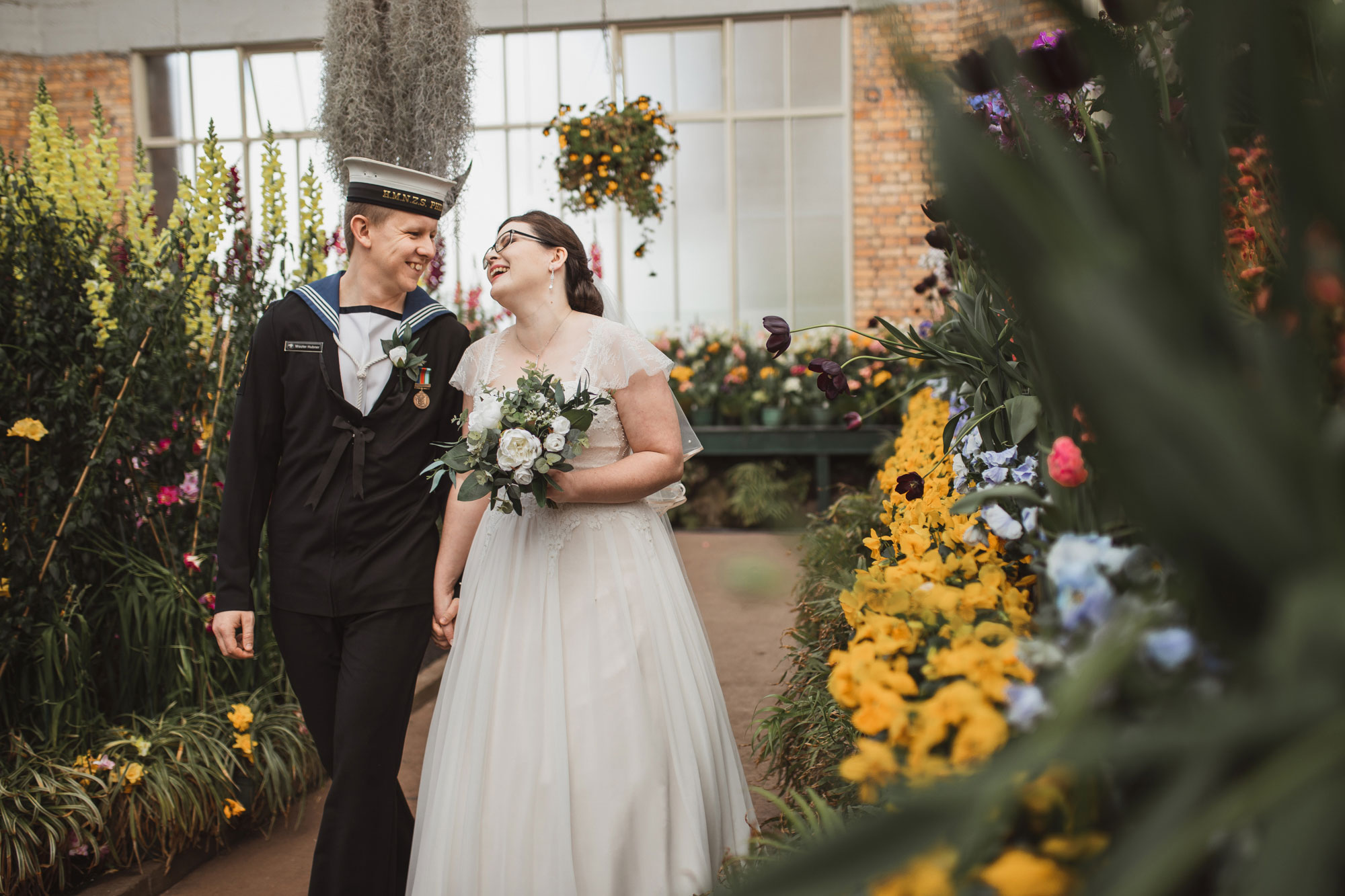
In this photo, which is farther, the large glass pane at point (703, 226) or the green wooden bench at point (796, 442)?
the large glass pane at point (703, 226)

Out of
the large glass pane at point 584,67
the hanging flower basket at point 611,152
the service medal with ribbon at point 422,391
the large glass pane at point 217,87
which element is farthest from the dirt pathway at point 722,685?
the large glass pane at point 217,87

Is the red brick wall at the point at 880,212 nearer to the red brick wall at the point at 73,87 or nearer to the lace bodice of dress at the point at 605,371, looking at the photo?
the lace bodice of dress at the point at 605,371

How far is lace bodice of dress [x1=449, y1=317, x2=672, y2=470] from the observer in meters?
2.12

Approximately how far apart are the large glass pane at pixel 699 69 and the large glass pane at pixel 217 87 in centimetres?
439

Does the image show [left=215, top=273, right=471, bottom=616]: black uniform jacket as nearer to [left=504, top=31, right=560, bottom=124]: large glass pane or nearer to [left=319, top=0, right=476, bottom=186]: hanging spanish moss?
[left=319, top=0, right=476, bottom=186]: hanging spanish moss

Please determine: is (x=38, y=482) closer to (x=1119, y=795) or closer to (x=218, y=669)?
(x=218, y=669)

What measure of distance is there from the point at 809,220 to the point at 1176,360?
344 inches

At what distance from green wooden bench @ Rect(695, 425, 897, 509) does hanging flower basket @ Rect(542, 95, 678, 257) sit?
5.64 feet

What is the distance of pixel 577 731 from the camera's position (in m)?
1.97

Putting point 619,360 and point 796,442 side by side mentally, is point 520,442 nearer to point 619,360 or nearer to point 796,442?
point 619,360

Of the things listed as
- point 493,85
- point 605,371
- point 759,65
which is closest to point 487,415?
point 605,371

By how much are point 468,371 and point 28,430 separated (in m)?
1.28

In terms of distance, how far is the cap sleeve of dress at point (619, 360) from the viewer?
2119mm

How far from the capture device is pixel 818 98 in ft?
28.8
